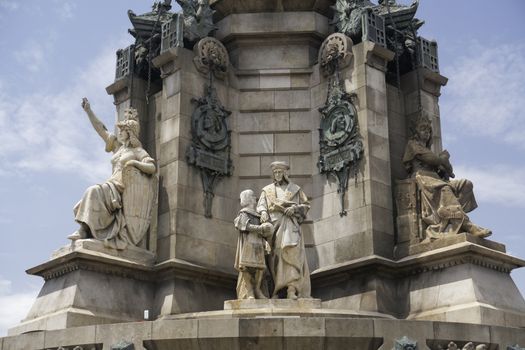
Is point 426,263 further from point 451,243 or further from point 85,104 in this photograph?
point 85,104

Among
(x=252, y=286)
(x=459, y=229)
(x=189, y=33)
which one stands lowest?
(x=252, y=286)

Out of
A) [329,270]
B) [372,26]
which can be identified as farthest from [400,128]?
[329,270]

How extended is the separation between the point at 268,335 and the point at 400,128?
28.2 ft

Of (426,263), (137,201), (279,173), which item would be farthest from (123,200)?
(426,263)

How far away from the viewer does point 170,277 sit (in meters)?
19.2

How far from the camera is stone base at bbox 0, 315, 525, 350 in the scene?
14602 mm

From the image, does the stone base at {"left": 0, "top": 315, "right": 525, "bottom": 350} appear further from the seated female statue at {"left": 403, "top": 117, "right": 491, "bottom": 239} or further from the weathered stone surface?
the weathered stone surface

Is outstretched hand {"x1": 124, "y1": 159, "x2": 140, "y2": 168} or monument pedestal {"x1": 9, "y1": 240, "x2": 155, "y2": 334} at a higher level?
outstretched hand {"x1": 124, "y1": 159, "x2": 140, "y2": 168}

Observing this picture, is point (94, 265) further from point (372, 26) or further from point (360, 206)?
point (372, 26)

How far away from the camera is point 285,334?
574 inches

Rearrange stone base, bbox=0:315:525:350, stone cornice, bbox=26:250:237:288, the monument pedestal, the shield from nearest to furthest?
stone base, bbox=0:315:525:350, the monument pedestal, stone cornice, bbox=26:250:237:288, the shield

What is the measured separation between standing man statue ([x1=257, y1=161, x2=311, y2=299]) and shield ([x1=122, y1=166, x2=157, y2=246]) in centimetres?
301

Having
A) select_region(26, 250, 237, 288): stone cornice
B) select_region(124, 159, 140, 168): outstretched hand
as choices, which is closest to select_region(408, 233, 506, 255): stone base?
select_region(26, 250, 237, 288): stone cornice

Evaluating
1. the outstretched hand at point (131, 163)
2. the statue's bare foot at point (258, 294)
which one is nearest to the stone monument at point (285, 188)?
the outstretched hand at point (131, 163)
